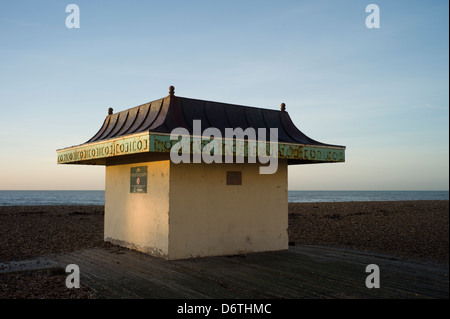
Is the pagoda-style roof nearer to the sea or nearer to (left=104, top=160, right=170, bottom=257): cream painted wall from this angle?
(left=104, top=160, right=170, bottom=257): cream painted wall

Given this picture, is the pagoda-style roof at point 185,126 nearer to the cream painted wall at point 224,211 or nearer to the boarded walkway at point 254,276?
the cream painted wall at point 224,211

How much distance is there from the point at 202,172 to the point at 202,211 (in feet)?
3.07

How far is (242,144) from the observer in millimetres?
9180

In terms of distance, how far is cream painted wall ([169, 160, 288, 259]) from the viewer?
962 cm

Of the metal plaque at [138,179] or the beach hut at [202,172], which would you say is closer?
the beach hut at [202,172]

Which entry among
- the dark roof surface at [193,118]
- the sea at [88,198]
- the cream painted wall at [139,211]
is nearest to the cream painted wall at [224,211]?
the cream painted wall at [139,211]

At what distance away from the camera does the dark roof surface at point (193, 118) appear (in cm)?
968

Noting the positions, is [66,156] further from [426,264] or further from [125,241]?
[426,264]

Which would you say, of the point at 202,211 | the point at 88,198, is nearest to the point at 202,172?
the point at 202,211

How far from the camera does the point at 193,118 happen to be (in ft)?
32.7

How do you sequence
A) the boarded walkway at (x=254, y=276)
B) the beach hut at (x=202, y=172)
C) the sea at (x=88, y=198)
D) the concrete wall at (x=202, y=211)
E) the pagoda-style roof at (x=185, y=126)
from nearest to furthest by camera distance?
the boarded walkway at (x=254, y=276) → the pagoda-style roof at (x=185, y=126) → the beach hut at (x=202, y=172) → the concrete wall at (x=202, y=211) → the sea at (x=88, y=198)

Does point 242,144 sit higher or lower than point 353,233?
higher

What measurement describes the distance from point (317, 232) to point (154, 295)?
11743 mm
